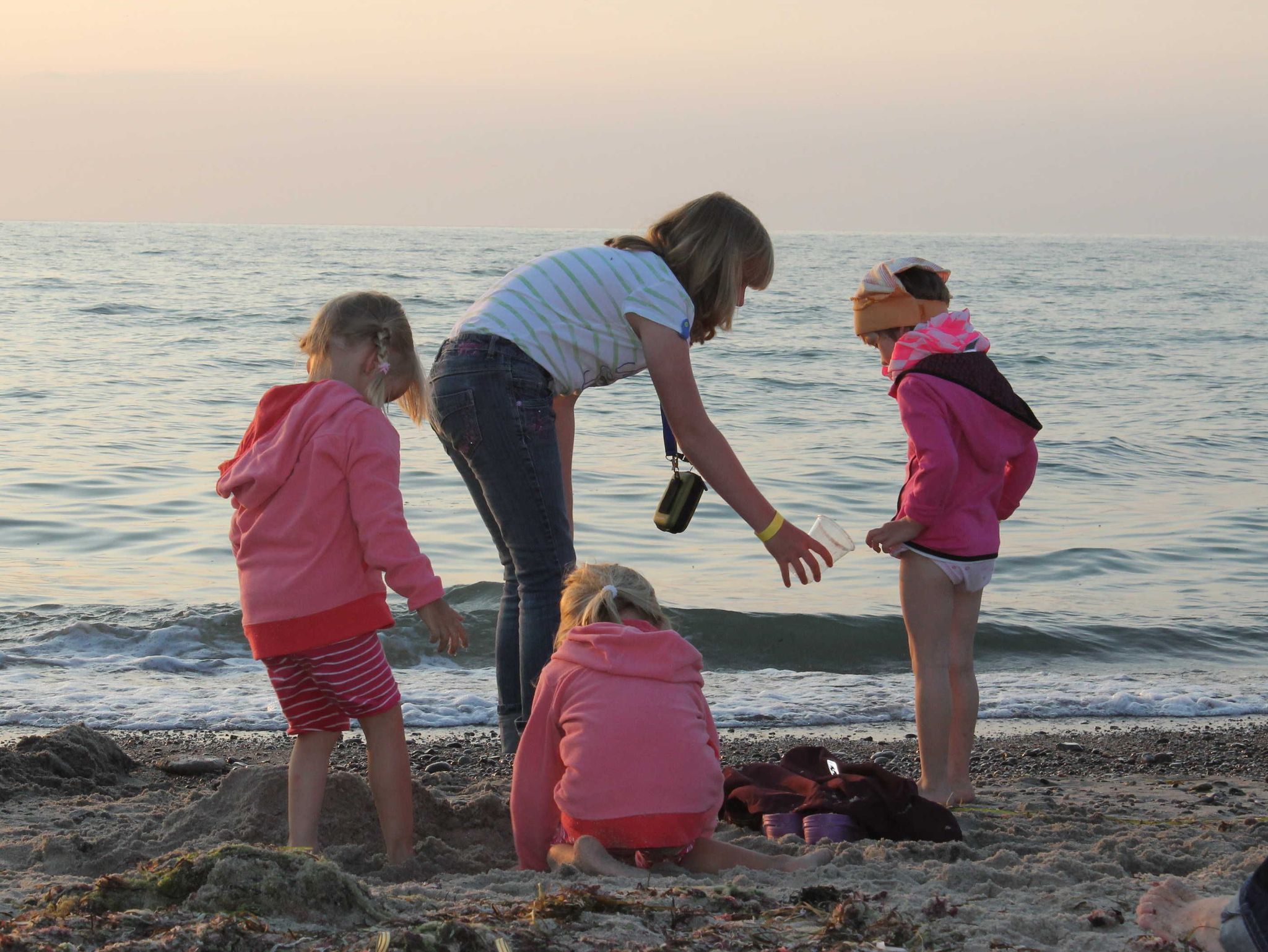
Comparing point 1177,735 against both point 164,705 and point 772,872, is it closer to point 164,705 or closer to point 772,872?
point 772,872

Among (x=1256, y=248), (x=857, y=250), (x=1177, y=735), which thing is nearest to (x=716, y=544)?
(x=1177, y=735)

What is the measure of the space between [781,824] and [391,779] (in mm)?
1101

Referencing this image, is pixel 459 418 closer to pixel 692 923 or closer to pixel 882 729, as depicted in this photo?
pixel 692 923

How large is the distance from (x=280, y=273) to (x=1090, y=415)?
21468 millimetres

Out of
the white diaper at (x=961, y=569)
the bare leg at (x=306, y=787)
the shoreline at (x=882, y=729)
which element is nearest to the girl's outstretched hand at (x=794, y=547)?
the white diaper at (x=961, y=569)

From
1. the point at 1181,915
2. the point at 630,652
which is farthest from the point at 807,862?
the point at 1181,915

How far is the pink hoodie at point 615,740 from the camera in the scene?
285 centimetres

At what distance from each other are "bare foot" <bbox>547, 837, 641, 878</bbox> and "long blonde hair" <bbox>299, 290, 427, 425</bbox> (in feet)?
3.92

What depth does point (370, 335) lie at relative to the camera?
10.1 feet

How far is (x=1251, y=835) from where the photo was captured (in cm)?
349

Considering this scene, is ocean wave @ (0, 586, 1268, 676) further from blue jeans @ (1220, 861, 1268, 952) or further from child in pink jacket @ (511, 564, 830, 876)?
blue jeans @ (1220, 861, 1268, 952)

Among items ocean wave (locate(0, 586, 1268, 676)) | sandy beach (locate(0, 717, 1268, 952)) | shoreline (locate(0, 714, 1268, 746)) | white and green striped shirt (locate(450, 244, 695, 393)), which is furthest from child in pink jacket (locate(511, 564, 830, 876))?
ocean wave (locate(0, 586, 1268, 676))

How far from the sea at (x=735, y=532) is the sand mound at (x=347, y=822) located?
1673 millimetres

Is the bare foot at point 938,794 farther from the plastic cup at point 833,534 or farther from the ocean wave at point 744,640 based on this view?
the ocean wave at point 744,640
